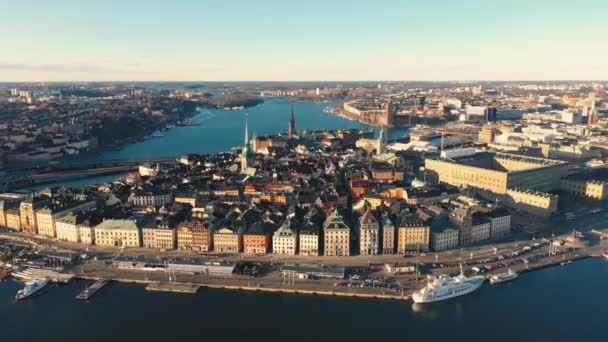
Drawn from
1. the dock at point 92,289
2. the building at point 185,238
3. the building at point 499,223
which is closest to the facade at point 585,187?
the building at point 499,223

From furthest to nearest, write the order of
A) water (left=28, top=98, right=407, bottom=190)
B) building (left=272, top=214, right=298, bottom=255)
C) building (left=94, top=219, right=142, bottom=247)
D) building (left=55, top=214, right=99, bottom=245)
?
water (left=28, top=98, right=407, bottom=190), building (left=55, top=214, right=99, bottom=245), building (left=94, top=219, right=142, bottom=247), building (left=272, top=214, right=298, bottom=255)

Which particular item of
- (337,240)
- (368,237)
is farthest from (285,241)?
(368,237)

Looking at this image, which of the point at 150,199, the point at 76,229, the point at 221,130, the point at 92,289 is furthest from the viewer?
the point at 221,130

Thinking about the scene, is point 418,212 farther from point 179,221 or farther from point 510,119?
point 510,119

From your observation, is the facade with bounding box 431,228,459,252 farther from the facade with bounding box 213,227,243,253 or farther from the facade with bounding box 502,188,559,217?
the facade with bounding box 213,227,243,253

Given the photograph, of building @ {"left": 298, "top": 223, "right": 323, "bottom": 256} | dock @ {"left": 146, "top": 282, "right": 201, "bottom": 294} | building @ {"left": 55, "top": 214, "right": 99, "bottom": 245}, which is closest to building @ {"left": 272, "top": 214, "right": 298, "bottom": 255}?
building @ {"left": 298, "top": 223, "right": 323, "bottom": 256}

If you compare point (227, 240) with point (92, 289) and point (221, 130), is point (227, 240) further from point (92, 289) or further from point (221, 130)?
point (221, 130)

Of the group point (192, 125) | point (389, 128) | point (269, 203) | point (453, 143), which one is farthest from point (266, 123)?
point (269, 203)
